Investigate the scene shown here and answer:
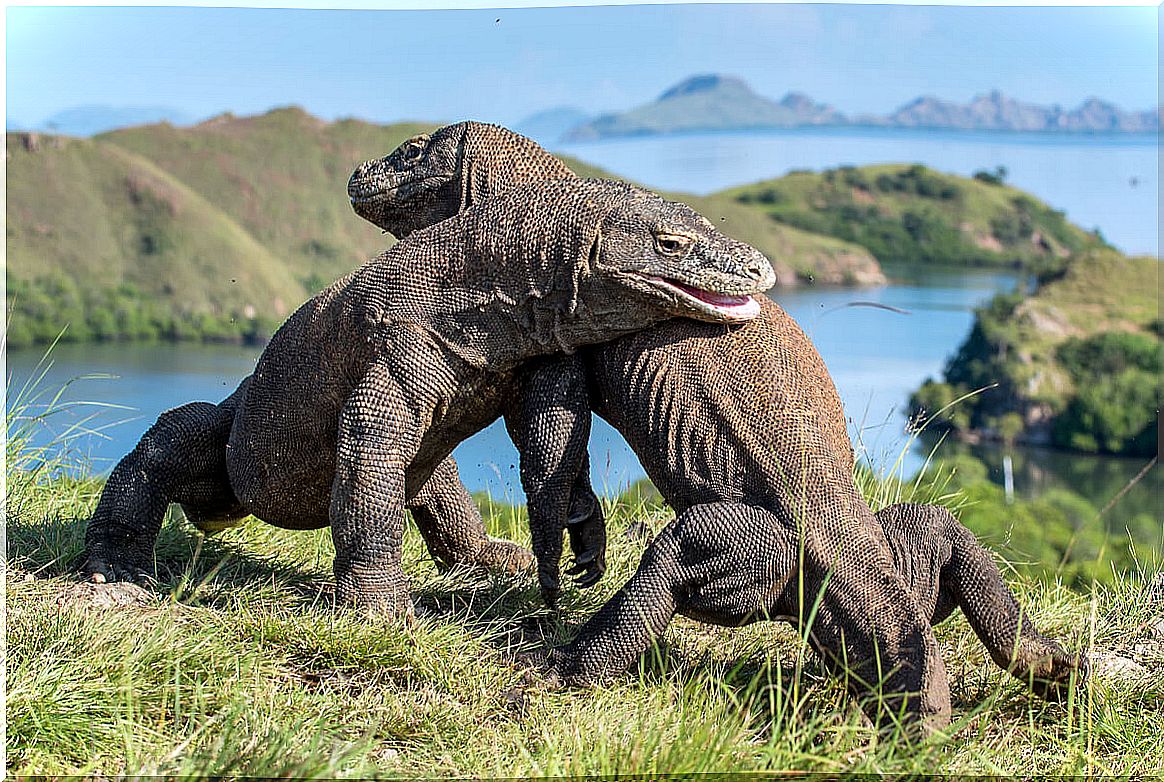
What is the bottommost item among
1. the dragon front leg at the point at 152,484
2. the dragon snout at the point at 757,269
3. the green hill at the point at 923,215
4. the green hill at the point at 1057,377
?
the green hill at the point at 1057,377

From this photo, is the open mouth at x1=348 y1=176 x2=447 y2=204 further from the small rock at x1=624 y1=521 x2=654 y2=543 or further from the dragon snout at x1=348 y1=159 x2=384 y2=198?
the small rock at x1=624 y1=521 x2=654 y2=543

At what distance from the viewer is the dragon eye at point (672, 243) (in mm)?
4836

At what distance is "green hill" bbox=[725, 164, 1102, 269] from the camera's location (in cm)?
5844

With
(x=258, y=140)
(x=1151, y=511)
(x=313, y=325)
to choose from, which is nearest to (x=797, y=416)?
(x=313, y=325)

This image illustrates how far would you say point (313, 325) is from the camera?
5484mm

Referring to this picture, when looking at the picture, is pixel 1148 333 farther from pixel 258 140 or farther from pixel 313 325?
pixel 313 325

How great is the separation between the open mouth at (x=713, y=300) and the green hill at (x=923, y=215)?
50.4 metres

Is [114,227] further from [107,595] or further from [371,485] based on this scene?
[371,485]

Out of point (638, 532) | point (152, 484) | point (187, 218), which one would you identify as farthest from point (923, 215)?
point (152, 484)

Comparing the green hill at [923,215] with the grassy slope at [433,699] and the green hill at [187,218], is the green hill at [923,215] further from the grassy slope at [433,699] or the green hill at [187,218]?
the grassy slope at [433,699]

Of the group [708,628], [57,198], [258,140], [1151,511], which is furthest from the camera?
[1151,511]

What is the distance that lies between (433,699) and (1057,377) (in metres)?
58.8

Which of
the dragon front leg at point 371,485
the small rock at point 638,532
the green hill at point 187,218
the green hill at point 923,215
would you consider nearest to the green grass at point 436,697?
the dragon front leg at point 371,485

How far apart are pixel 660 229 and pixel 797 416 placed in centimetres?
88
